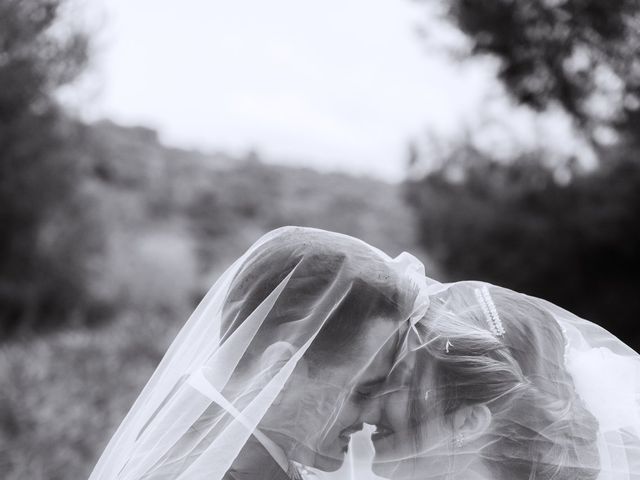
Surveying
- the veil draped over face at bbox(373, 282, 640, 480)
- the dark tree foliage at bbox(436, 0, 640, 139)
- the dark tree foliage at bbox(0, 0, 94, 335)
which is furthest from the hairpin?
the dark tree foliage at bbox(0, 0, 94, 335)

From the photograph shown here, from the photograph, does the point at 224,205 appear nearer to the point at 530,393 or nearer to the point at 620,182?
the point at 620,182

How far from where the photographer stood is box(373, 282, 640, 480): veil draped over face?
1.69 meters

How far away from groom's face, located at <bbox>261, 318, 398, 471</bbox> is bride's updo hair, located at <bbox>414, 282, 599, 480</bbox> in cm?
12

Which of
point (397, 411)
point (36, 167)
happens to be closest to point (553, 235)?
point (36, 167)

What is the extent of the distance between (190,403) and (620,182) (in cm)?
876

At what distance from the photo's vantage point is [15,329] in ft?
41.7

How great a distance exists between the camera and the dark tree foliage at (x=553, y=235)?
995cm

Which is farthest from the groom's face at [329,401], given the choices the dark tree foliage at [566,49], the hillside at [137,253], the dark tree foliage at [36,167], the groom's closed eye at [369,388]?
the hillside at [137,253]

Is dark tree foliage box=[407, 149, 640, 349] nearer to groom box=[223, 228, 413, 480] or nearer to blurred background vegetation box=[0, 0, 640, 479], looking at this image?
blurred background vegetation box=[0, 0, 640, 479]

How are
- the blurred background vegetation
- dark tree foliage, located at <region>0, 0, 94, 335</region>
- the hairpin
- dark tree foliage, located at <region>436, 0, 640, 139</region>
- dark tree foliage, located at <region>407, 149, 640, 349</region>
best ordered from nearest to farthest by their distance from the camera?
the hairpin, dark tree foliage, located at <region>436, 0, 640, 139</region>, the blurred background vegetation, dark tree foliage, located at <region>0, 0, 94, 335</region>, dark tree foliage, located at <region>407, 149, 640, 349</region>

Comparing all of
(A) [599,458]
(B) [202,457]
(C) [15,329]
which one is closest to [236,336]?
(B) [202,457]

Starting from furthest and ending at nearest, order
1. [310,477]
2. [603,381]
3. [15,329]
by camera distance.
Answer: [15,329] < [603,381] < [310,477]

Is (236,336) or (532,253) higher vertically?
(236,336)

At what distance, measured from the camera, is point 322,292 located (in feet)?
5.63
